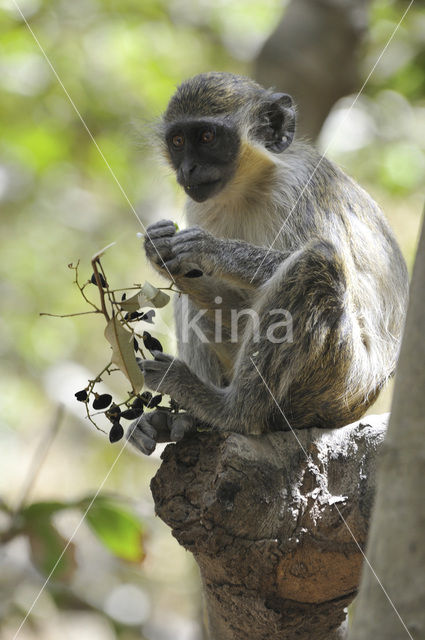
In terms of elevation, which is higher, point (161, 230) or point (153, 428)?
point (161, 230)

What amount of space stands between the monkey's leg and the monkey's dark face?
1152 millimetres

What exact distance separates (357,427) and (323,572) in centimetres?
92

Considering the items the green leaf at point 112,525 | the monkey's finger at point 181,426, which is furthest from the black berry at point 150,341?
the green leaf at point 112,525

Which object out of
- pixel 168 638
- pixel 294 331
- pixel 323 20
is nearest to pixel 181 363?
pixel 294 331

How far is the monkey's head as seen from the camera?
5656mm

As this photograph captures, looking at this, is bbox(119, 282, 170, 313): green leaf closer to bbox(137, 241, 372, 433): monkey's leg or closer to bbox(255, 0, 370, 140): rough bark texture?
bbox(137, 241, 372, 433): monkey's leg

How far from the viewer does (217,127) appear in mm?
5754

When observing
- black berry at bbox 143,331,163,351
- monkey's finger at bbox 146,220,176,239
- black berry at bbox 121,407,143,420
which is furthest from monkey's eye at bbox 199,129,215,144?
black berry at bbox 121,407,143,420

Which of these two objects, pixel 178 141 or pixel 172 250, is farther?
pixel 178 141

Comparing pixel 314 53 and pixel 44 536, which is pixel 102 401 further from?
pixel 314 53

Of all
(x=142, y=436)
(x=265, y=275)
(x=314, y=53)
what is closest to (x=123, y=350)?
(x=142, y=436)

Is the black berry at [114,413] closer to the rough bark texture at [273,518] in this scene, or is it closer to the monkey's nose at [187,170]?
the rough bark texture at [273,518]

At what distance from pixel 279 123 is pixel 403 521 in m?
4.60

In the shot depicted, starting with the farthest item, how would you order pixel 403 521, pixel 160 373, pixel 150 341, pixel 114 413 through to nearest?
pixel 160 373 < pixel 150 341 < pixel 114 413 < pixel 403 521
